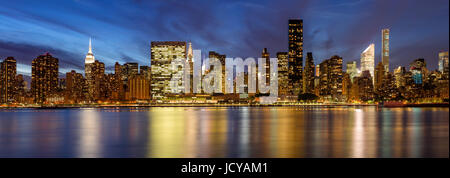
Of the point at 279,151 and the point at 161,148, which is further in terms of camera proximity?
the point at 161,148

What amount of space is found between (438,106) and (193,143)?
169 m

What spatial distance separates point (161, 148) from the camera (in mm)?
34938

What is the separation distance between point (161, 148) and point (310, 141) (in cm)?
1517

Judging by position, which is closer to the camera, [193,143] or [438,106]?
[193,143]

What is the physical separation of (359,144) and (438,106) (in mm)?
161144

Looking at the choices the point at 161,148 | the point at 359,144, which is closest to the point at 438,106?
the point at 359,144

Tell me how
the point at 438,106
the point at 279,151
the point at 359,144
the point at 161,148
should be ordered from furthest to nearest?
the point at 438,106
the point at 359,144
the point at 161,148
the point at 279,151

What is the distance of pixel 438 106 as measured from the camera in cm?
17638
